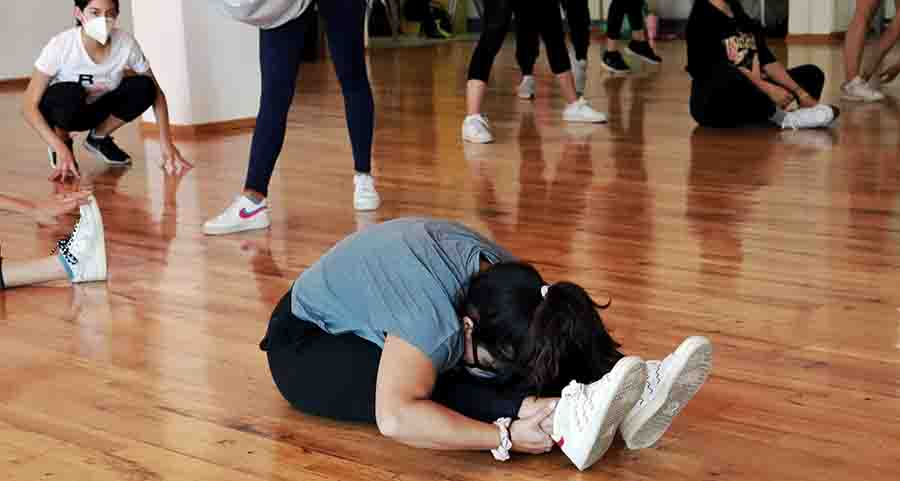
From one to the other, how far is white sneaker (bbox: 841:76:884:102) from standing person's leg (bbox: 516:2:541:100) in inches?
56.9

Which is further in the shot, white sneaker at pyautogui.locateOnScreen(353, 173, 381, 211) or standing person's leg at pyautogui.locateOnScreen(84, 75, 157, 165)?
standing person's leg at pyautogui.locateOnScreen(84, 75, 157, 165)

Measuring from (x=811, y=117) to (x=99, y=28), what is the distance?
2.67 metres

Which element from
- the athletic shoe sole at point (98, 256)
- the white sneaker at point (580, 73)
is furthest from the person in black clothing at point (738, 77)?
the athletic shoe sole at point (98, 256)

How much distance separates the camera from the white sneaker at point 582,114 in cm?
546

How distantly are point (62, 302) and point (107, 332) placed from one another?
297 mm

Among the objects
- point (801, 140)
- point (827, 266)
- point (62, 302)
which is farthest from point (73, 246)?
point (801, 140)

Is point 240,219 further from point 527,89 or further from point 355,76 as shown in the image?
point 527,89

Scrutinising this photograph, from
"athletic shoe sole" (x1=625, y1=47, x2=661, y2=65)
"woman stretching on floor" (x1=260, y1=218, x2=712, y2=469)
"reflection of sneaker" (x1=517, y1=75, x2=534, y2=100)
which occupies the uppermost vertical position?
"woman stretching on floor" (x1=260, y1=218, x2=712, y2=469)

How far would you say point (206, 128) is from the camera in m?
5.61

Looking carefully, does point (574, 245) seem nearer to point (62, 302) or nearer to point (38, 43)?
point (62, 302)

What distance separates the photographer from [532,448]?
1829 mm

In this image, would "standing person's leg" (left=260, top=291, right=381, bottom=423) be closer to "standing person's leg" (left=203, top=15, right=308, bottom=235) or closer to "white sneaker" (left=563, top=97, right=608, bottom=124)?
"standing person's leg" (left=203, top=15, right=308, bottom=235)

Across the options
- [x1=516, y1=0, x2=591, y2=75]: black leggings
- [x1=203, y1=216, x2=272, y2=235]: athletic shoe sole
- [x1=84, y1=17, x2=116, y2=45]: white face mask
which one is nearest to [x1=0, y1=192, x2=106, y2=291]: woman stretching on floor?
[x1=203, y1=216, x2=272, y2=235]: athletic shoe sole

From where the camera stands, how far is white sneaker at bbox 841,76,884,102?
5816 millimetres
